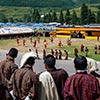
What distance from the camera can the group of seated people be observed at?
5.58 metres

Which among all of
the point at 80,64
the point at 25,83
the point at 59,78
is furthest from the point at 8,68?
Answer: the point at 80,64

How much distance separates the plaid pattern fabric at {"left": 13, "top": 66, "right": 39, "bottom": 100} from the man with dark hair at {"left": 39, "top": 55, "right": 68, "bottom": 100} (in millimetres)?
107

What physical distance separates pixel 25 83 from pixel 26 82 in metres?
0.03

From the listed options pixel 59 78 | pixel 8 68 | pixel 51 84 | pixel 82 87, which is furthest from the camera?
pixel 8 68

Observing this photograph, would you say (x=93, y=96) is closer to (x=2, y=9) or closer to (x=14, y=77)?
(x=14, y=77)

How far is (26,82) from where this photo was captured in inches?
239

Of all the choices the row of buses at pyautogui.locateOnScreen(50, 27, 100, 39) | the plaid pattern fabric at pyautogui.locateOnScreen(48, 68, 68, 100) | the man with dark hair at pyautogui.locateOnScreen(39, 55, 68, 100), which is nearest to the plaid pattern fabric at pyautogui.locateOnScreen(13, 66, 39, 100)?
the man with dark hair at pyautogui.locateOnScreen(39, 55, 68, 100)

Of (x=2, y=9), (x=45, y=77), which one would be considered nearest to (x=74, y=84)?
(x=45, y=77)

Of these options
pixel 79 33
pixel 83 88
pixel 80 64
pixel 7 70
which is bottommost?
pixel 79 33

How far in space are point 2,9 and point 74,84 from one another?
19618cm

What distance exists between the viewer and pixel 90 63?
678 cm

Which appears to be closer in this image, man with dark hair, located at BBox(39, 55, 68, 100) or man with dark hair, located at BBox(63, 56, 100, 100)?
man with dark hair, located at BBox(63, 56, 100, 100)

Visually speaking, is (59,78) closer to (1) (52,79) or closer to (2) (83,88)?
(1) (52,79)

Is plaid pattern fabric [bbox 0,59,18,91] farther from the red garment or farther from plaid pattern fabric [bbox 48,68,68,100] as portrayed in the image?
the red garment
